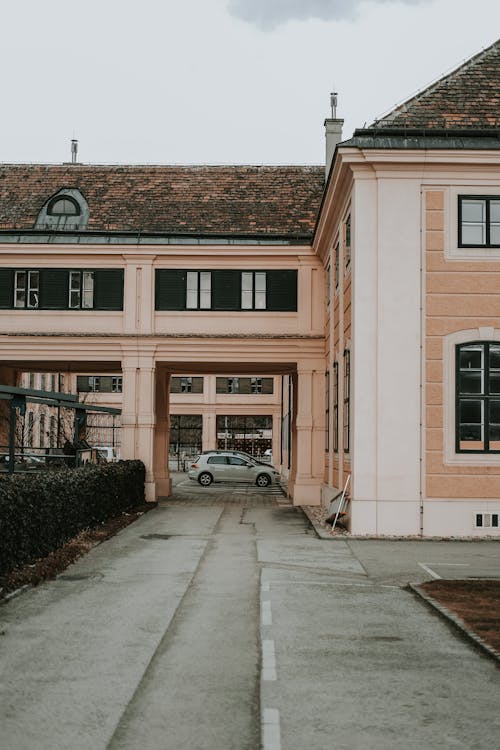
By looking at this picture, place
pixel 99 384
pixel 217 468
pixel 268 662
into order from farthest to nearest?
pixel 99 384
pixel 217 468
pixel 268 662

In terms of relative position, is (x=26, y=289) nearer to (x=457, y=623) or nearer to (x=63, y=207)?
(x=63, y=207)

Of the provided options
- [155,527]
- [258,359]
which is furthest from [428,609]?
[258,359]

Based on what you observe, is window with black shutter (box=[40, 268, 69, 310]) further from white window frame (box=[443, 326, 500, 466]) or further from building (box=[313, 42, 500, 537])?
white window frame (box=[443, 326, 500, 466])

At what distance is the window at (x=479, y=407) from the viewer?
18.7m

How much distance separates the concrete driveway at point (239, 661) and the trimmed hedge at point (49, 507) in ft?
2.44

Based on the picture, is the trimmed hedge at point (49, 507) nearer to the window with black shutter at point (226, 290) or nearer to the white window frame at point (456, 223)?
the window with black shutter at point (226, 290)

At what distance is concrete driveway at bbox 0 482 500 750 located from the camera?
589cm

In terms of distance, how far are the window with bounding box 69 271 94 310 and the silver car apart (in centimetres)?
1398

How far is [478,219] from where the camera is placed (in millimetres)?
19375

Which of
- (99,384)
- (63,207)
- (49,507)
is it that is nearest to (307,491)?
(63,207)

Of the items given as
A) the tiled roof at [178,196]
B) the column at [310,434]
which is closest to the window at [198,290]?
the tiled roof at [178,196]

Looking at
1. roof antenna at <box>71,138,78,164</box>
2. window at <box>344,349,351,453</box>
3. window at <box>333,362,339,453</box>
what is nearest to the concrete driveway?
window at <box>344,349,351,453</box>

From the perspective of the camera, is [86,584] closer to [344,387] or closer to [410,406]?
[410,406]

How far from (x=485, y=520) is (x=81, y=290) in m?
15.2
